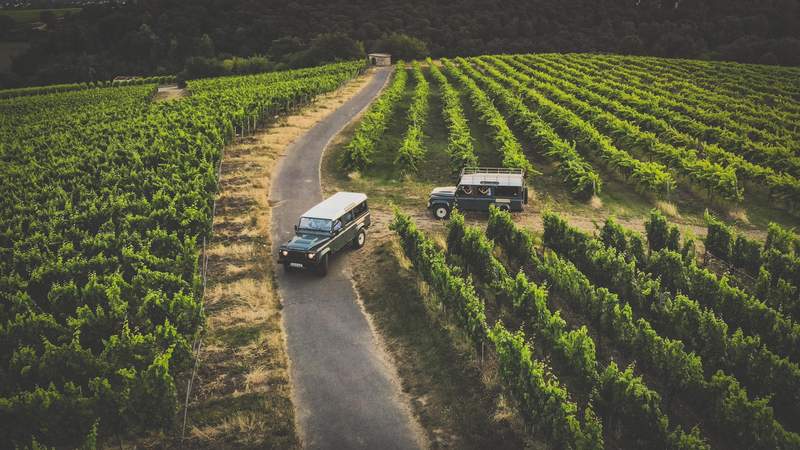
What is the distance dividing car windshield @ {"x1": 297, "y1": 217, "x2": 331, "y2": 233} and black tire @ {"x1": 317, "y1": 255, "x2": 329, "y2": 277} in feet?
4.33

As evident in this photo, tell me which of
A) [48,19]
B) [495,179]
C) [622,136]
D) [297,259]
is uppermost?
[48,19]

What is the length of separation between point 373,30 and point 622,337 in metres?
128

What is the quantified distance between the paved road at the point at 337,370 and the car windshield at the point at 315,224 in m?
2.00

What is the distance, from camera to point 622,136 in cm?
4409

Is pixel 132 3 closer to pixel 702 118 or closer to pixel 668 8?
pixel 668 8

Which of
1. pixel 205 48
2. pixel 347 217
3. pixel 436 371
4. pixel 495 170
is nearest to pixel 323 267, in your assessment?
pixel 347 217

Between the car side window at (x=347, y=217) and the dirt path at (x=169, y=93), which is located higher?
the car side window at (x=347, y=217)

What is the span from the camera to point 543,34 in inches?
5266

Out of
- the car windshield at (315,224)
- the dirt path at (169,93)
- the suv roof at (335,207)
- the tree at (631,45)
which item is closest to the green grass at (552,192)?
the suv roof at (335,207)

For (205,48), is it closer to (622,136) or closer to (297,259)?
(622,136)

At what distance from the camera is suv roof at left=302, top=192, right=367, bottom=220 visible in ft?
81.4

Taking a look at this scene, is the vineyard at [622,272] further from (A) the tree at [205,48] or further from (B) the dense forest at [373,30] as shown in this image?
(A) the tree at [205,48]

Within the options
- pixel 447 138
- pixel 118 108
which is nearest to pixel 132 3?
pixel 118 108

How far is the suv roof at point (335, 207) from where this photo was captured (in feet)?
81.4
